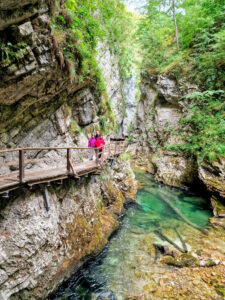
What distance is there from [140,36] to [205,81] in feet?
45.4

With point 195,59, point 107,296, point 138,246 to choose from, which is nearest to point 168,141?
point 195,59

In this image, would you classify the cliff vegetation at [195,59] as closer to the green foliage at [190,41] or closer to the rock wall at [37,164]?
the green foliage at [190,41]

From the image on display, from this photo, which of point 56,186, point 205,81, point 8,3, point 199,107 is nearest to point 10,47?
point 8,3

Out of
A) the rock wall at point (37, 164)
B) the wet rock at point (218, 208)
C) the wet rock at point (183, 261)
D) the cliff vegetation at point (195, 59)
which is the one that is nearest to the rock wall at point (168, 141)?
the wet rock at point (218, 208)

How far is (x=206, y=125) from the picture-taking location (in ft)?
57.7

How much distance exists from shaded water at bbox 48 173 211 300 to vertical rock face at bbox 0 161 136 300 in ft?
2.19

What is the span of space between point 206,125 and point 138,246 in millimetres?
13511

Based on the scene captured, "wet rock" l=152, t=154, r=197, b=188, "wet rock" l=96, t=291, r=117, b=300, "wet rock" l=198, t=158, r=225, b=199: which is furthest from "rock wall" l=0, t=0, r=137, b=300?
"wet rock" l=152, t=154, r=197, b=188

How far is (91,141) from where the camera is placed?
35.8 ft

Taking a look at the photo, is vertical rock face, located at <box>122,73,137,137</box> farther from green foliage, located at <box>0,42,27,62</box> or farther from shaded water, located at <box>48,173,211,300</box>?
green foliage, located at <box>0,42,27,62</box>

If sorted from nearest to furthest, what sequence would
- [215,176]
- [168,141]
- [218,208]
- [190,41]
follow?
[218,208] < [215,176] < [190,41] < [168,141]

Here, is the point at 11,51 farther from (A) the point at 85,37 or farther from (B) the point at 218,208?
(B) the point at 218,208

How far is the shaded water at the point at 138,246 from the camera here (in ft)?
23.6

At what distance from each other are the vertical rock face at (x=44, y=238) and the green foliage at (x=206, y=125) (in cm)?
1192
